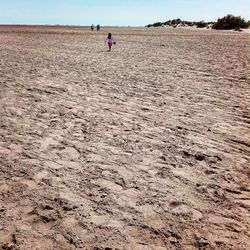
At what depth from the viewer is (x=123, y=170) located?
5.07m

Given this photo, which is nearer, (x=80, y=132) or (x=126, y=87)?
(x=80, y=132)

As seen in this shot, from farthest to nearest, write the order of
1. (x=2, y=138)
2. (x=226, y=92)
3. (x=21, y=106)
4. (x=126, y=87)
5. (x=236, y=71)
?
(x=236, y=71)
(x=126, y=87)
(x=226, y=92)
(x=21, y=106)
(x=2, y=138)

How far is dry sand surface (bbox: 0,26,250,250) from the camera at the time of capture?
3.66 meters

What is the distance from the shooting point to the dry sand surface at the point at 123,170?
144 inches

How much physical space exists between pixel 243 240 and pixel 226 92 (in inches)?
286

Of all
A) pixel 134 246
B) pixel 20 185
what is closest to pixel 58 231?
pixel 134 246

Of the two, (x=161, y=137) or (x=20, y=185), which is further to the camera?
(x=161, y=137)

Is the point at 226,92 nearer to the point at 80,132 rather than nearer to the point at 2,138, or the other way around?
A: the point at 80,132

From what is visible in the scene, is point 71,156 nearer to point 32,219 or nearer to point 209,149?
point 32,219

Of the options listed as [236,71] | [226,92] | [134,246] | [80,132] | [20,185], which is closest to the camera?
[134,246]

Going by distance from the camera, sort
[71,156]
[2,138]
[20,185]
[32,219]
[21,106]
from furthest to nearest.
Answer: [21,106] → [2,138] → [71,156] → [20,185] → [32,219]

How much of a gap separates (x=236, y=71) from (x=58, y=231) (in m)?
12.4

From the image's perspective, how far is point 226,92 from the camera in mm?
10312

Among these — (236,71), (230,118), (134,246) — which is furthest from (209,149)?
(236,71)
